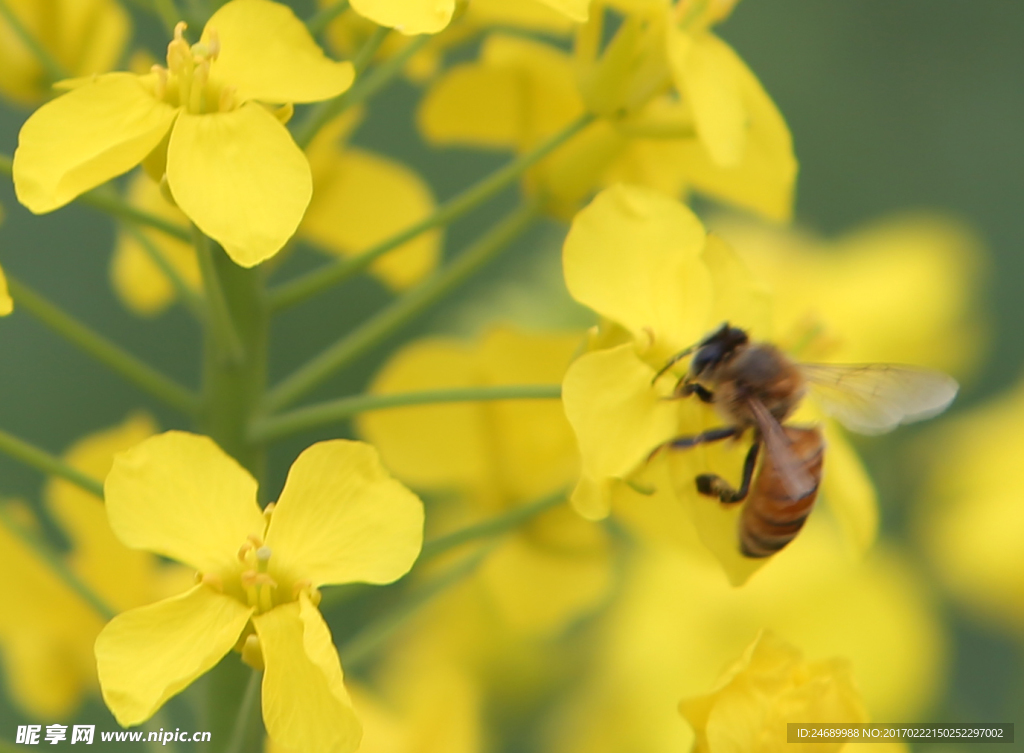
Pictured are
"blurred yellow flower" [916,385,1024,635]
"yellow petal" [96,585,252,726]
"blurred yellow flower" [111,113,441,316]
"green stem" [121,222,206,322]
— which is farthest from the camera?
"blurred yellow flower" [916,385,1024,635]

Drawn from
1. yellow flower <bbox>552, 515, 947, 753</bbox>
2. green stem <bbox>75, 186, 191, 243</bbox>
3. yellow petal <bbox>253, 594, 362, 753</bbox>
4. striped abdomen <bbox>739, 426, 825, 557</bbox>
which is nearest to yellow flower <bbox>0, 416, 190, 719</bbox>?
green stem <bbox>75, 186, 191, 243</bbox>

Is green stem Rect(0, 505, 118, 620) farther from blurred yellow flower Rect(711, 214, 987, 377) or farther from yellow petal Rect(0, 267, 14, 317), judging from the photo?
blurred yellow flower Rect(711, 214, 987, 377)

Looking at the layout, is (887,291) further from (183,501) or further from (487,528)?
(183,501)

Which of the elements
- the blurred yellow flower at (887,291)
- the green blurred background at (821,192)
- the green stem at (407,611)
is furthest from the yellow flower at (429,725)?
the green blurred background at (821,192)

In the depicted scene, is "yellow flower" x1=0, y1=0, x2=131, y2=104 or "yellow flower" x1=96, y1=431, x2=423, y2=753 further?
"yellow flower" x1=0, y1=0, x2=131, y2=104

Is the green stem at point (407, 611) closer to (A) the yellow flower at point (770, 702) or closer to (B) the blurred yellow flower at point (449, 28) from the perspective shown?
(A) the yellow flower at point (770, 702)

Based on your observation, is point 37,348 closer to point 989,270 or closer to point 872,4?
point 989,270
